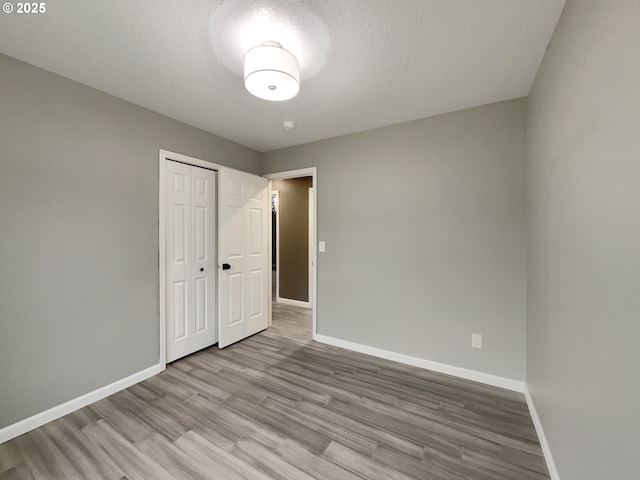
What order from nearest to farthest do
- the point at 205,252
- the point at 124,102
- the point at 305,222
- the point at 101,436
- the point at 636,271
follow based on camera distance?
1. the point at 636,271
2. the point at 101,436
3. the point at 124,102
4. the point at 205,252
5. the point at 305,222

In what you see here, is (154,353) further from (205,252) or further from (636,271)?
(636,271)

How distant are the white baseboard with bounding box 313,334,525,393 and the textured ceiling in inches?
95.7

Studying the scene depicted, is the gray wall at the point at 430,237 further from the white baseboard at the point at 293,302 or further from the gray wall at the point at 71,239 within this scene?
the gray wall at the point at 71,239

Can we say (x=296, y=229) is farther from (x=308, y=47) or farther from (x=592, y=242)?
(x=592, y=242)

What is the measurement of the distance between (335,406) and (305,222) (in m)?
3.37

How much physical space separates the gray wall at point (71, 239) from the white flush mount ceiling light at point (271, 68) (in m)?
1.47

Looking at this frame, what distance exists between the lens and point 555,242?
143cm

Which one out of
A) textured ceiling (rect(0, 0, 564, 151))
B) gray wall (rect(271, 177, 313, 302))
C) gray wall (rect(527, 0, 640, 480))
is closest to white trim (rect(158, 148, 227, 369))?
textured ceiling (rect(0, 0, 564, 151))

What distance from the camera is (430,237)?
255 centimetres

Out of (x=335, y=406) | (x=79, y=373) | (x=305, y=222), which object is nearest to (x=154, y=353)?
(x=79, y=373)

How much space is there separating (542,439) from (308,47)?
2.83 m

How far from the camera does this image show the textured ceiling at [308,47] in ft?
4.42

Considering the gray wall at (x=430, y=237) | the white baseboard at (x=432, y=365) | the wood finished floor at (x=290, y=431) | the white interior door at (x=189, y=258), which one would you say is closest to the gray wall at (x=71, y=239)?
the white interior door at (x=189, y=258)

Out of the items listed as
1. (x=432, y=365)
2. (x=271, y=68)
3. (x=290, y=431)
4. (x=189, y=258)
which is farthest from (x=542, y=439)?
(x=189, y=258)
